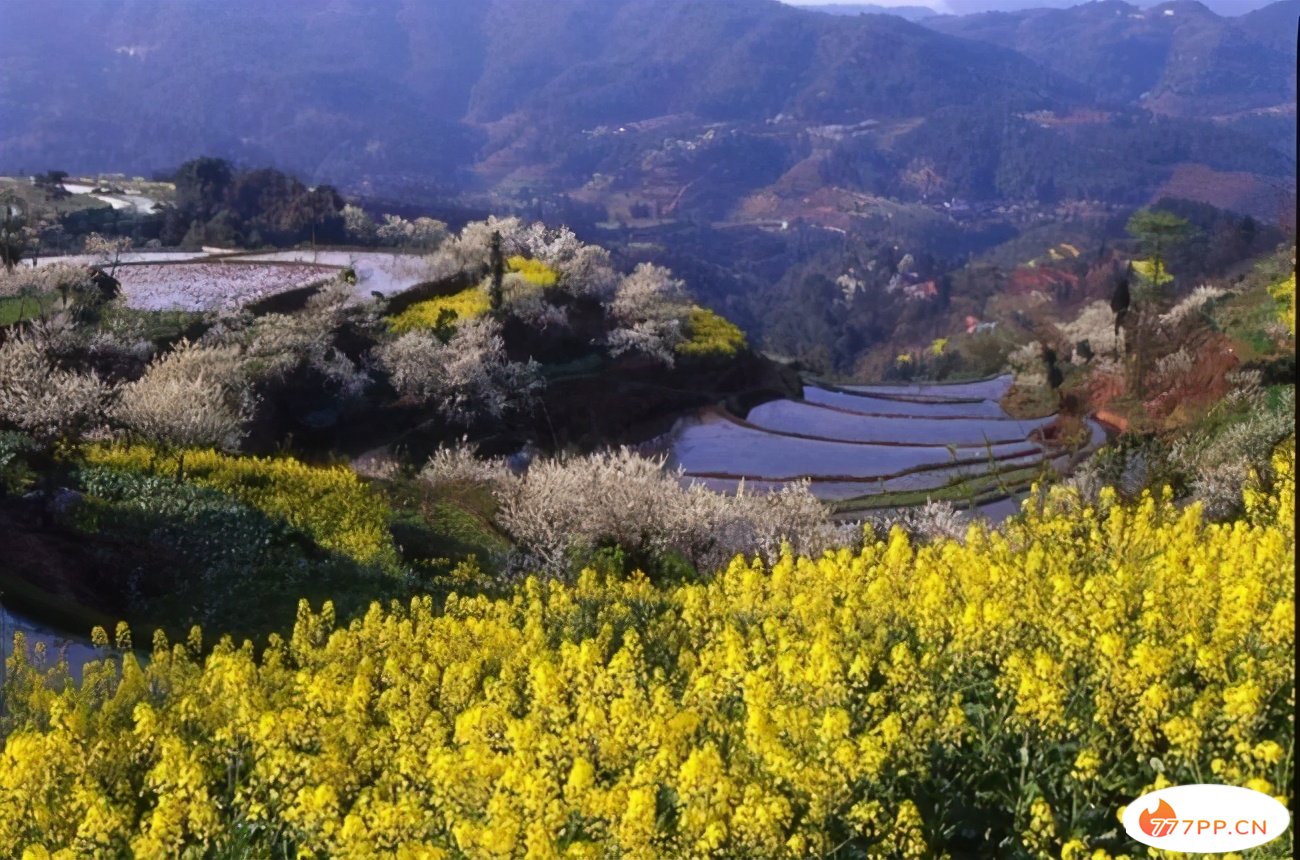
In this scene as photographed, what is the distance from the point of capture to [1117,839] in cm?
368

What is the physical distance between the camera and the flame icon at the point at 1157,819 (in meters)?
3.25

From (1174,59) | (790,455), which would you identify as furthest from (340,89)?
(790,455)

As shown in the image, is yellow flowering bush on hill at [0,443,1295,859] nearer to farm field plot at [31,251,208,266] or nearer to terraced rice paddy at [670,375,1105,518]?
terraced rice paddy at [670,375,1105,518]

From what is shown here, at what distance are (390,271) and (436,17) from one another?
192488 mm

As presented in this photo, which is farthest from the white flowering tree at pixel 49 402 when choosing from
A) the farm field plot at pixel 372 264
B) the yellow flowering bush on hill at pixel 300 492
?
the farm field plot at pixel 372 264

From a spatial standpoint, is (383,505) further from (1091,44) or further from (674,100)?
(1091,44)

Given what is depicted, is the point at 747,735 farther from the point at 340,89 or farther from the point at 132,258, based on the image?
the point at 340,89

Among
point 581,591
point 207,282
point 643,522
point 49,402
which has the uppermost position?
point 207,282

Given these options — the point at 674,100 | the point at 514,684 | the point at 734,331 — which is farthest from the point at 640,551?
the point at 674,100

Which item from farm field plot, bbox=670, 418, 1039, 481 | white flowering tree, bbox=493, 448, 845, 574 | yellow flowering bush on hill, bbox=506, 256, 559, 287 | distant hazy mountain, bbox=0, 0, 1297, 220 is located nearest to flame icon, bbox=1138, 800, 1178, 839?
white flowering tree, bbox=493, 448, 845, 574

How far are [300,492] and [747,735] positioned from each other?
742cm

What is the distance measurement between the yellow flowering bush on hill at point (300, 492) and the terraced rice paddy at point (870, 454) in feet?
11.5

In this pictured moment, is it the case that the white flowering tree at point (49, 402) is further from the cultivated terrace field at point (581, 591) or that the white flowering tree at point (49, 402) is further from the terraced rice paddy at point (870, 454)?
the terraced rice paddy at point (870, 454)

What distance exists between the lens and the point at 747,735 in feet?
13.1
